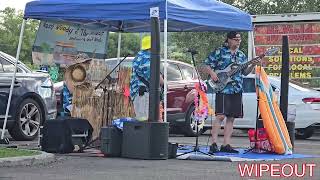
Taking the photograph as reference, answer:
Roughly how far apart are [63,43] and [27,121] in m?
1.62

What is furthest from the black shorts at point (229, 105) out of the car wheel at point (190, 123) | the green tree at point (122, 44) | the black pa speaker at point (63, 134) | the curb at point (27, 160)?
the car wheel at point (190, 123)

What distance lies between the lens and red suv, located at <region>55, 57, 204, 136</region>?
48.5 ft

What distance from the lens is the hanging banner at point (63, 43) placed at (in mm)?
11664

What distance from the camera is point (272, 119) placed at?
34.1 ft

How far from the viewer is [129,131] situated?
31.4 ft

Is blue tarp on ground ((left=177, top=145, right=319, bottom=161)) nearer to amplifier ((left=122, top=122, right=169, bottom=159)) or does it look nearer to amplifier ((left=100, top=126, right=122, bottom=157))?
amplifier ((left=122, top=122, right=169, bottom=159))

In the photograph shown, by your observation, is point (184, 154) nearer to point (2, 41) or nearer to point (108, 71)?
point (108, 71)

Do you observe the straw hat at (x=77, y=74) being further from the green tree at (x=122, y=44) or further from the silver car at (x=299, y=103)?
the silver car at (x=299, y=103)

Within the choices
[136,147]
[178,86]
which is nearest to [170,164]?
[136,147]

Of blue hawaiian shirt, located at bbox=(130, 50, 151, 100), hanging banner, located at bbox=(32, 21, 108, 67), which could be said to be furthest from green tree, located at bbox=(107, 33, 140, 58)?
blue hawaiian shirt, located at bbox=(130, 50, 151, 100)

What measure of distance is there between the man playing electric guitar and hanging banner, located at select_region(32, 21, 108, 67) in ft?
8.54

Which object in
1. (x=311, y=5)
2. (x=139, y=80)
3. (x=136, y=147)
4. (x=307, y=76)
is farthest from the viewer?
(x=311, y=5)

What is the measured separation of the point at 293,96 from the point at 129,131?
21.0 ft

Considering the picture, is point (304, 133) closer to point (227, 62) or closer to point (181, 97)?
point (181, 97)
